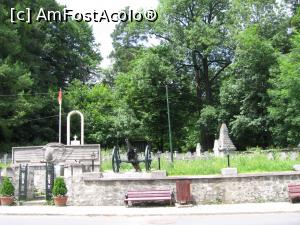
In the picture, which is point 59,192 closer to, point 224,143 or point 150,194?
point 150,194

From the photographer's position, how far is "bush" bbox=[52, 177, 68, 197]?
714 inches

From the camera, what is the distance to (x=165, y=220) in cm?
1408

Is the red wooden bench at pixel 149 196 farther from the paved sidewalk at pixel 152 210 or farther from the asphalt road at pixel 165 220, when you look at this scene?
the asphalt road at pixel 165 220

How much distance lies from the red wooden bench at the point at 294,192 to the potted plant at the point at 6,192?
11369 mm

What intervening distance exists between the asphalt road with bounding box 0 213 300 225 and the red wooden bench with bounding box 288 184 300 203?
256 cm

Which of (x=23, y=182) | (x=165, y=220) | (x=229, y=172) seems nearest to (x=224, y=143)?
(x=229, y=172)

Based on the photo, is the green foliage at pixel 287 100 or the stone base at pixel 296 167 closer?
the stone base at pixel 296 167

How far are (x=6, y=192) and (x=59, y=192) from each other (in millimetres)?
2500

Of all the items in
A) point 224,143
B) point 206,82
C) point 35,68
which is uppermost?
point 35,68

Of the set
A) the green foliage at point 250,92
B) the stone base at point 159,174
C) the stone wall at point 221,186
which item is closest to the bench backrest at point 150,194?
the stone wall at point 221,186

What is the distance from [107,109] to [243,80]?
17.0 m

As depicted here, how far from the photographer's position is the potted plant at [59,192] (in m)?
18.2

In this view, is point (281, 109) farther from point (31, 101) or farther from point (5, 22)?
point (5, 22)

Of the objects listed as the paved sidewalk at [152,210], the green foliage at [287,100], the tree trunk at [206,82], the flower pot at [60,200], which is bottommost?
the paved sidewalk at [152,210]
